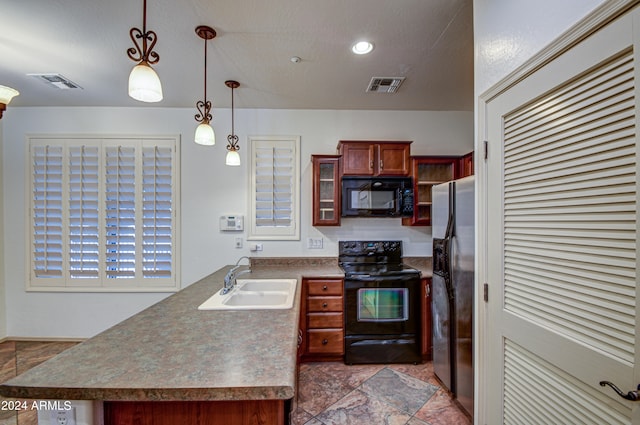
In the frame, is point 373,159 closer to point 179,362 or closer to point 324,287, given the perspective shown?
point 324,287

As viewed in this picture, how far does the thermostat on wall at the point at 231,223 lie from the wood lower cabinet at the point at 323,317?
1.09 metres

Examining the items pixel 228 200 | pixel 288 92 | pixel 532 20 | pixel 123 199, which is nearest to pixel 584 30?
pixel 532 20

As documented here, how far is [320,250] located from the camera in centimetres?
331

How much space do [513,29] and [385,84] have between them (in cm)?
147

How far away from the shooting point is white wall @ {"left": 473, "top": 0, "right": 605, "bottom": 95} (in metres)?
1.04

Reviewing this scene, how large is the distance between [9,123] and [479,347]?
5173 millimetres

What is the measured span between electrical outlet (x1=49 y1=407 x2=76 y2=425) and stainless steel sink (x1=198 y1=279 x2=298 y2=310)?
2.54 ft

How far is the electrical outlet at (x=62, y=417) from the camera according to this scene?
90 centimetres

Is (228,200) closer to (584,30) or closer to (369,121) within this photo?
(369,121)

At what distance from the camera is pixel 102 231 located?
3.23 m

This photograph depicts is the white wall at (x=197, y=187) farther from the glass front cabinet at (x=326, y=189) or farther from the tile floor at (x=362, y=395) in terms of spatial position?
the tile floor at (x=362, y=395)

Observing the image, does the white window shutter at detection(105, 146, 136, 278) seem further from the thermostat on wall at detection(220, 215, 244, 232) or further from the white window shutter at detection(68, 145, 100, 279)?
the thermostat on wall at detection(220, 215, 244, 232)

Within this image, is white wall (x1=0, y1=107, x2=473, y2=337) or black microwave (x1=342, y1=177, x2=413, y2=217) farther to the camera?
white wall (x1=0, y1=107, x2=473, y2=337)

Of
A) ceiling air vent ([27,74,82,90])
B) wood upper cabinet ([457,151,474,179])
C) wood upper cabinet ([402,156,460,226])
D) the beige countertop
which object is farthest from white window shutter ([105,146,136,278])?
wood upper cabinet ([457,151,474,179])
